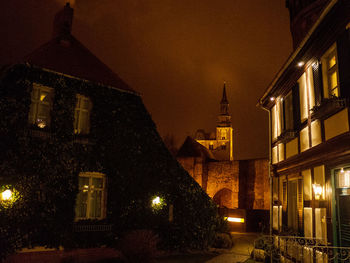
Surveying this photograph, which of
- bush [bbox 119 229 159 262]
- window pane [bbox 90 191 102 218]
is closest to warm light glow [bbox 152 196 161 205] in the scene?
bush [bbox 119 229 159 262]

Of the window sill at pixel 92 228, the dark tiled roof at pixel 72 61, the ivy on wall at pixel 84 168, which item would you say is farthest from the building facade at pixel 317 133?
the dark tiled roof at pixel 72 61

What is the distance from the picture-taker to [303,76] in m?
9.68

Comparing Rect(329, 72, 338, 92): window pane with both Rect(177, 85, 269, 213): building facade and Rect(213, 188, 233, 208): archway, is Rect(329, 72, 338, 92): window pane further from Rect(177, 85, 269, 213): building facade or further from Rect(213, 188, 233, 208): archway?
Rect(213, 188, 233, 208): archway

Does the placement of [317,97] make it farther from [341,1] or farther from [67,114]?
[67,114]

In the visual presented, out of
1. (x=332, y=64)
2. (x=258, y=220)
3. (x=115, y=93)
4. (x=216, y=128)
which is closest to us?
(x=332, y=64)

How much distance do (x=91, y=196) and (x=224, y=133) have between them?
8102 centimetres

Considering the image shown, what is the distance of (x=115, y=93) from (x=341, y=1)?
312 inches

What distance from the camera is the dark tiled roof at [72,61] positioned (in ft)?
36.8

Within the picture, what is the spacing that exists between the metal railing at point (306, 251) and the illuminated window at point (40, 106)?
790 cm

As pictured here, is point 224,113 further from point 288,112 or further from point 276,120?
point 288,112

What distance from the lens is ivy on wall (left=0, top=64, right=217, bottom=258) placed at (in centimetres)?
974

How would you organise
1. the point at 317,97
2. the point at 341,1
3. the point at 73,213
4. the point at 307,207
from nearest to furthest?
1. the point at 341,1
2. the point at 317,97
3. the point at 307,207
4. the point at 73,213

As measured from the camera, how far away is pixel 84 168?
425 inches

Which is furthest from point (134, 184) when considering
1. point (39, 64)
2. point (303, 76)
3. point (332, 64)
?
point (332, 64)
